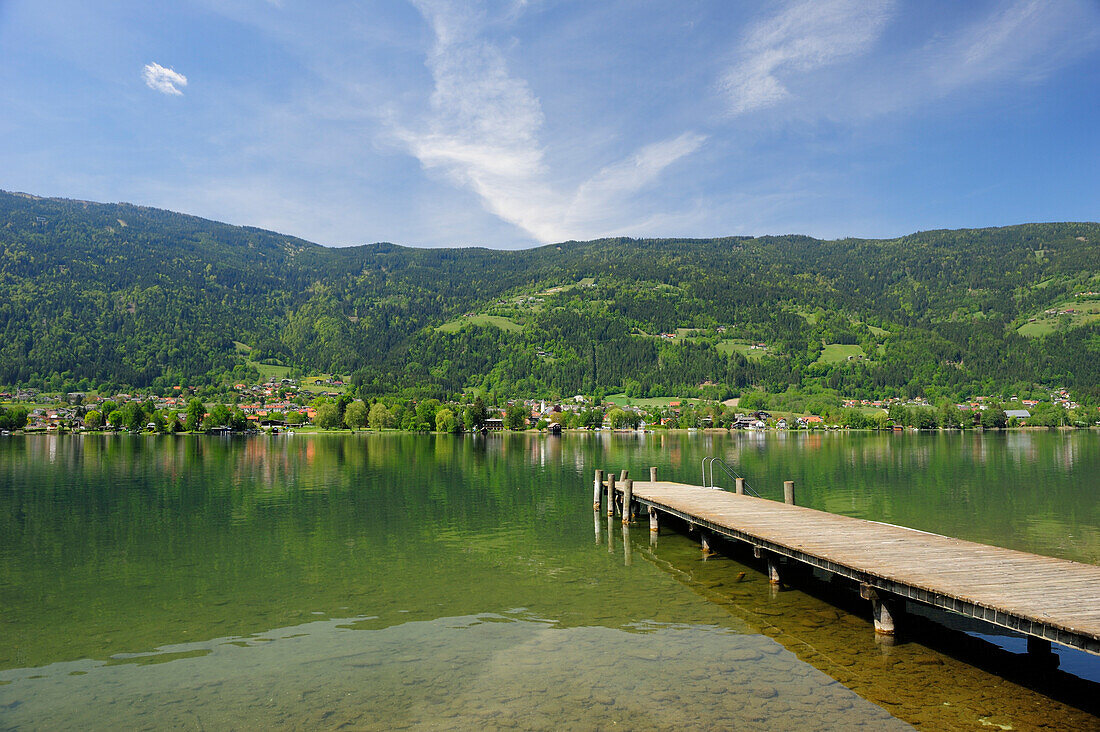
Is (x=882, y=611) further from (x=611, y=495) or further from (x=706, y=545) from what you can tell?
(x=611, y=495)

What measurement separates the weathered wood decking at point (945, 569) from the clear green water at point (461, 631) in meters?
1.41

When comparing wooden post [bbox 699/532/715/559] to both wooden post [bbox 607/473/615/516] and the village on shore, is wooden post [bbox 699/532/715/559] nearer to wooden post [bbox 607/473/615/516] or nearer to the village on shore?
wooden post [bbox 607/473/615/516]

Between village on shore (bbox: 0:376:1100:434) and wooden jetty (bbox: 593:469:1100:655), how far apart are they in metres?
134

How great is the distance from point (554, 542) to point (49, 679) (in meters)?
15.9

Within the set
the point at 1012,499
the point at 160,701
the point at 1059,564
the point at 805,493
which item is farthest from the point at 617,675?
the point at 1012,499

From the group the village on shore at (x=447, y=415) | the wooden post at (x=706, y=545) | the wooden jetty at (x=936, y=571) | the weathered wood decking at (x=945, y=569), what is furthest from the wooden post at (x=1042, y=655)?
the village on shore at (x=447, y=415)

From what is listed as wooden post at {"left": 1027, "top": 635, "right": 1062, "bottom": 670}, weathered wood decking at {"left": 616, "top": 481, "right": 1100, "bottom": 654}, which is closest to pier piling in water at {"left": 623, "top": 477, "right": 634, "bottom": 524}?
weathered wood decking at {"left": 616, "top": 481, "right": 1100, "bottom": 654}

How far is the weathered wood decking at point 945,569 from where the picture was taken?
10.6 m

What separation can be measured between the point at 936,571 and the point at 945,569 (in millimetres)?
370

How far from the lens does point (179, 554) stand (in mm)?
22516

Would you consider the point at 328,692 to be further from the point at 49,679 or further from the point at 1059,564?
the point at 1059,564

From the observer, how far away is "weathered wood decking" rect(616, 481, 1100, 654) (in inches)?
416

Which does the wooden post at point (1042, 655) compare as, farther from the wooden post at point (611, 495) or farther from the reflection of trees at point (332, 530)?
the wooden post at point (611, 495)

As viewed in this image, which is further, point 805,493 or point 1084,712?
point 805,493
